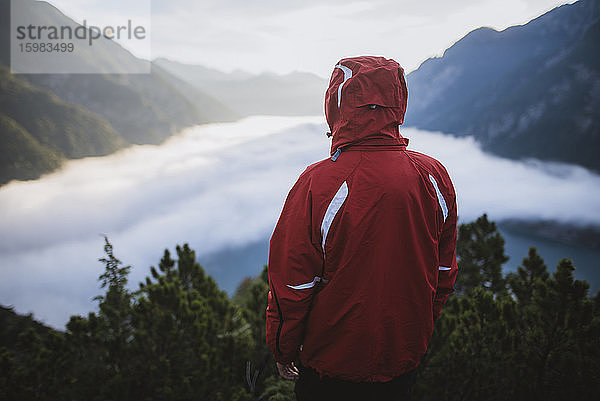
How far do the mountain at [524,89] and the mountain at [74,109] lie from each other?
80.0 meters

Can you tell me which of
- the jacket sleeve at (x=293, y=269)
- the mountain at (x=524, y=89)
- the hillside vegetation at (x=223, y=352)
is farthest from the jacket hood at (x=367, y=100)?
the mountain at (x=524, y=89)

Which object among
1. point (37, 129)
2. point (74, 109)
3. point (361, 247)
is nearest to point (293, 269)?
point (361, 247)

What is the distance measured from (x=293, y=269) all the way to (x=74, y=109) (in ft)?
319

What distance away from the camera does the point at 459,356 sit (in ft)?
12.5

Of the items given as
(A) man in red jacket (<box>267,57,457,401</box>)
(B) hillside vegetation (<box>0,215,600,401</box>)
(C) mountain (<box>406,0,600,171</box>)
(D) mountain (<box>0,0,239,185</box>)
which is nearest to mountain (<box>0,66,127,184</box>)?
(D) mountain (<box>0,0,239,185</box>)

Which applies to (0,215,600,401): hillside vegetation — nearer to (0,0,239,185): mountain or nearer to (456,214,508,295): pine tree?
(456,214,508,295): pine tree

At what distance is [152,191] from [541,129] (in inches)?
6810

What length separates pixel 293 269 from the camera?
1.65 m

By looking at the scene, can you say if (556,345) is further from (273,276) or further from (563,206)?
(563,206)

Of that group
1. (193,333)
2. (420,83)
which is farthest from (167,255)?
(420,83)

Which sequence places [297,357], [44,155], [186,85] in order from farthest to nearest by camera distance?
[186,85] → [44,155] → [297,357]

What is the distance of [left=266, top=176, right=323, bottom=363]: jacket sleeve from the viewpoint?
163 centimetres

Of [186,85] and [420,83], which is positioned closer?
[420,83]

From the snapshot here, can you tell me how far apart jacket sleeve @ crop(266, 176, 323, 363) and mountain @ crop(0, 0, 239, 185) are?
85.6 meters
